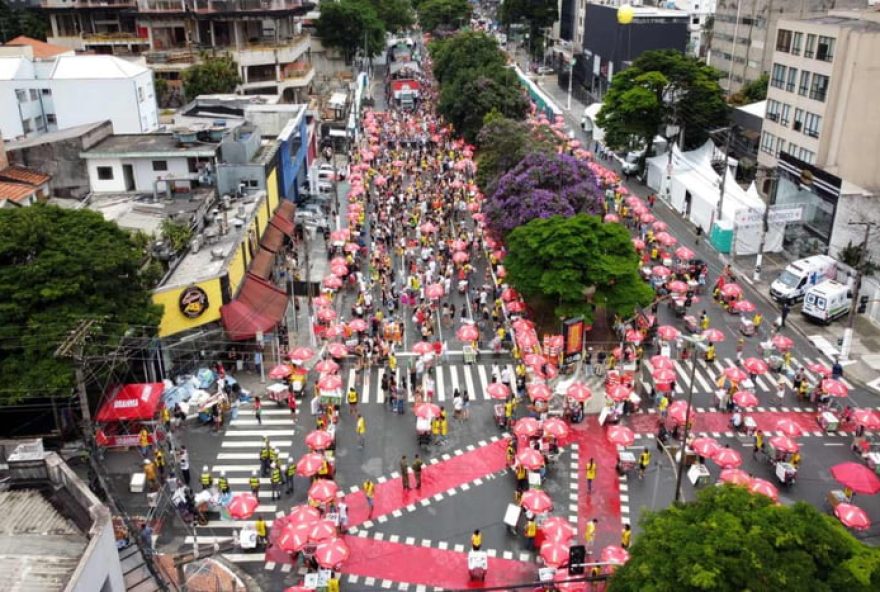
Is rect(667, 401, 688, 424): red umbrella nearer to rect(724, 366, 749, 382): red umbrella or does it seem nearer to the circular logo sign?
rect(724, 366, 749, 382): red umbrella

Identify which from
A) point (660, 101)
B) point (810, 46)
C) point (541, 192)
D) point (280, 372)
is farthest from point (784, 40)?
point (280, 372)

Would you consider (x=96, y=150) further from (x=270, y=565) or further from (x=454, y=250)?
(x=270, y=565)

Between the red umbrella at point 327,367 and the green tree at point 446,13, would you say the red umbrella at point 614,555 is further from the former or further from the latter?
the green tree at point 446,13

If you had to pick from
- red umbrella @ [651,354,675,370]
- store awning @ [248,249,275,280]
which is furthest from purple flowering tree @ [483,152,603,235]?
store awning @ [248,249,275,280]

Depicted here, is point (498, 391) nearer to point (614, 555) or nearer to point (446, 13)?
point (614, 555)

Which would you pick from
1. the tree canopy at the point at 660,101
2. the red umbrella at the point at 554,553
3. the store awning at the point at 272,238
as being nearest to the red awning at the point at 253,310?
the store awning at the point at 272,238
